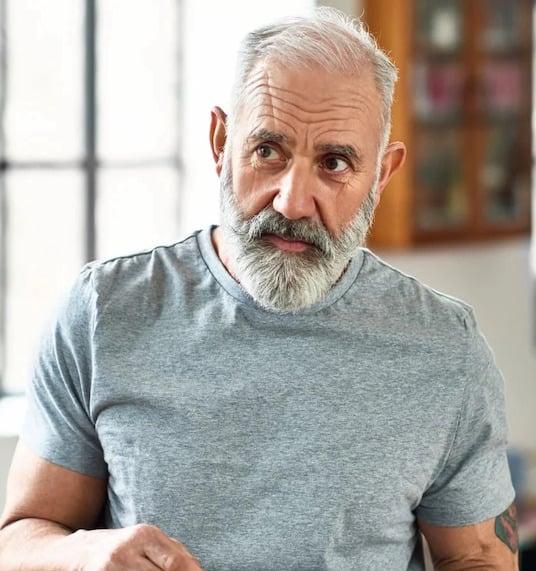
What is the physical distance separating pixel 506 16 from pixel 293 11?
4.04 ft

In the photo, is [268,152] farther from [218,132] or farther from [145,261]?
[145,261]

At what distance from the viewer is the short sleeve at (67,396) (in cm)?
171

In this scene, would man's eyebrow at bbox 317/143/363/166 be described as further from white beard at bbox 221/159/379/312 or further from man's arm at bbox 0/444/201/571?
man's arm at bbox 0/444/201/571

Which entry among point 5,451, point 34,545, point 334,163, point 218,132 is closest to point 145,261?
point 218,132

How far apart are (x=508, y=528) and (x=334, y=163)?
0.62 meters

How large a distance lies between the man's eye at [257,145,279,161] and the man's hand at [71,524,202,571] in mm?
521

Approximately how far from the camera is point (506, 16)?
4.79 metres

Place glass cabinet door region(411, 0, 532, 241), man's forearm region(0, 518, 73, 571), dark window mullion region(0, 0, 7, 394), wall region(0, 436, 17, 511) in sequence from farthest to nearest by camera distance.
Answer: glass cabinet door region(411, 0, 532, 241)
dark window mullion region(0, 0, 7, 394)
wall region(0, 436, 17, 511)
man's forearm region(0, 518, 73, 571)

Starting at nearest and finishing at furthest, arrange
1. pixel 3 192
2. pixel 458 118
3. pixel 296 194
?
pixel 296 194
pixel 3 192
pixel 458 118

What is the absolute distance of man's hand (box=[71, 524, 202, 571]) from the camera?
1.49 meters

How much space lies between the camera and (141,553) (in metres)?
1.50

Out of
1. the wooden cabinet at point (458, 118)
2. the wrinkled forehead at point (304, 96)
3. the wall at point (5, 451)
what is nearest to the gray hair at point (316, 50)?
the wrinkled forehead at point (304, 96)

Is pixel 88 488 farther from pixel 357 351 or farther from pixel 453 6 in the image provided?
pixel 453 6

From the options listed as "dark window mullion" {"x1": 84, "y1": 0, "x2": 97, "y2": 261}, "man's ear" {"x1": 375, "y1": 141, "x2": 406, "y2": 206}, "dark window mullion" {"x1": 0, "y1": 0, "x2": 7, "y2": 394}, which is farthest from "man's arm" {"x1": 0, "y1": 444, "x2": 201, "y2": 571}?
"dark window mullion" {"x1": 84, "y1": 0, "x2": 97, "y2": 261}
